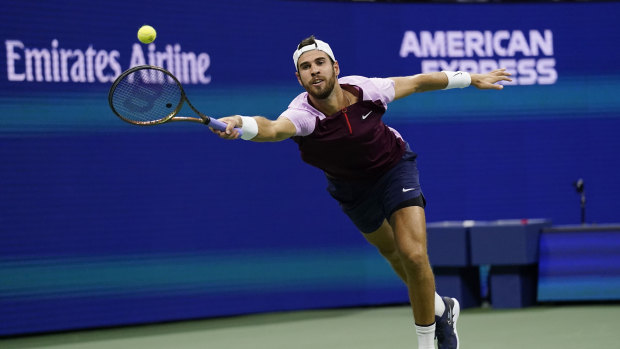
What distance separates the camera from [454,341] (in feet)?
17.2

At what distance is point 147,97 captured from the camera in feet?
14.3

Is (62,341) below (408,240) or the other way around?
below

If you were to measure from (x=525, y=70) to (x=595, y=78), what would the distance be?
2.38 ft

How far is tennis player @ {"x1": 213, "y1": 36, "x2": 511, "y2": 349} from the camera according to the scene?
15.6 ft

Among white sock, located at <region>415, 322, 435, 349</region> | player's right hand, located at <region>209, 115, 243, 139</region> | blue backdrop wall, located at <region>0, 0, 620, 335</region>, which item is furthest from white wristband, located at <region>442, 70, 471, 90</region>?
blue backdrop wall, located at <region>0, 0, 620, 335</region>

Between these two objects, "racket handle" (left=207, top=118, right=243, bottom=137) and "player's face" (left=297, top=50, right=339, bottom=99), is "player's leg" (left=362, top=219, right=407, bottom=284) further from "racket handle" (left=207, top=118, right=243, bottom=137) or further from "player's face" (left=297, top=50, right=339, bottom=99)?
"racket handle" (left=207, top=118, right=243, bottom=137)

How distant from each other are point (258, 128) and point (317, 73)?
0.73m

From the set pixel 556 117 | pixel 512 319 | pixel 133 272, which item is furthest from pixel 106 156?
pixel 556 117

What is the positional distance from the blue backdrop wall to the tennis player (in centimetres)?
305

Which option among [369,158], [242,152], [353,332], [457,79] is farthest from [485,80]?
[242,152]

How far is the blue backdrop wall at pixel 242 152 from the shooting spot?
7367 millimetres

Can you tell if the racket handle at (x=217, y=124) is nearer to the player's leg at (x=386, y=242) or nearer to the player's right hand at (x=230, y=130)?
the player's right hand at (x=230, y=130)

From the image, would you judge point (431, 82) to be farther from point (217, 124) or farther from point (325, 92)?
point (217, 124)

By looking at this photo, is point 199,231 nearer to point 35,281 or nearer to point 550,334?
point 35,281
